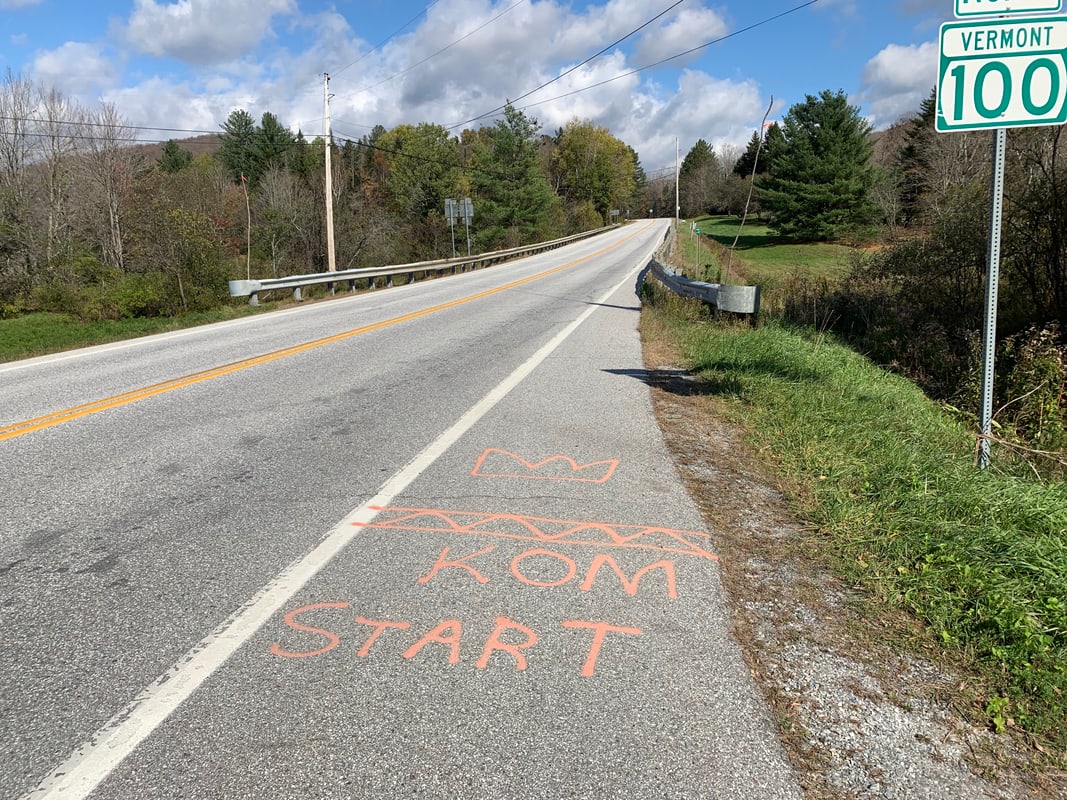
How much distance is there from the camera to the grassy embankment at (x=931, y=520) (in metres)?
2.70

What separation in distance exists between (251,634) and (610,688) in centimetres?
147

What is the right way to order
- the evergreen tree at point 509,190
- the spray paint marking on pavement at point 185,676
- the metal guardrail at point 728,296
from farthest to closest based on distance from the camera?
the evergreen tree at point 509,190, the metal guardrail at point 728,296, the spray paint marking on pavement at point 185,676

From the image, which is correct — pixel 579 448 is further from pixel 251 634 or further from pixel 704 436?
pixel 251 634

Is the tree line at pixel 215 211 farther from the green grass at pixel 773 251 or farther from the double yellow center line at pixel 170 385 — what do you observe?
the green grass at pixel 773 251

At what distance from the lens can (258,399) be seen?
23.3 feet

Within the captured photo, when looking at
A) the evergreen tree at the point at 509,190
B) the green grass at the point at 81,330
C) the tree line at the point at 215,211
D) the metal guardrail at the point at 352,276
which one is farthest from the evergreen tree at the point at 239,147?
the green grass at the point at 81,330

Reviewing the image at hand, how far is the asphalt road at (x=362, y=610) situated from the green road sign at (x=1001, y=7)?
3.39 m

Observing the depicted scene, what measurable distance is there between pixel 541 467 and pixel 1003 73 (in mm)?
3753

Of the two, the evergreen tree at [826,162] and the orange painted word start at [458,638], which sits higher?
the evergreen tree at [826,162]

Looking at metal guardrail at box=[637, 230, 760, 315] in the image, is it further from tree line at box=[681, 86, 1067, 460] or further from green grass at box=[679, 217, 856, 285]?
green grass at box=[679, 217, 856, 285]

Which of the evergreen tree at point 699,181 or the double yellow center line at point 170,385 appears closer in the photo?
the double yellow center line at point 170,385

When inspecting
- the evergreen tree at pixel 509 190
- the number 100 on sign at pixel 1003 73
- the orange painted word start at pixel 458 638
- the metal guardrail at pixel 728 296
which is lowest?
the orange painted word start at pixel 458 638

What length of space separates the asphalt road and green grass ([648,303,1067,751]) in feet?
2.76

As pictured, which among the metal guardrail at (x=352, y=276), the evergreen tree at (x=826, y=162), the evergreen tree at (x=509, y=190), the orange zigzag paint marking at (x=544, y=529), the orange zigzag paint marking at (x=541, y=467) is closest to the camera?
the orange zigzag paint marking at (x=544, y=529)
